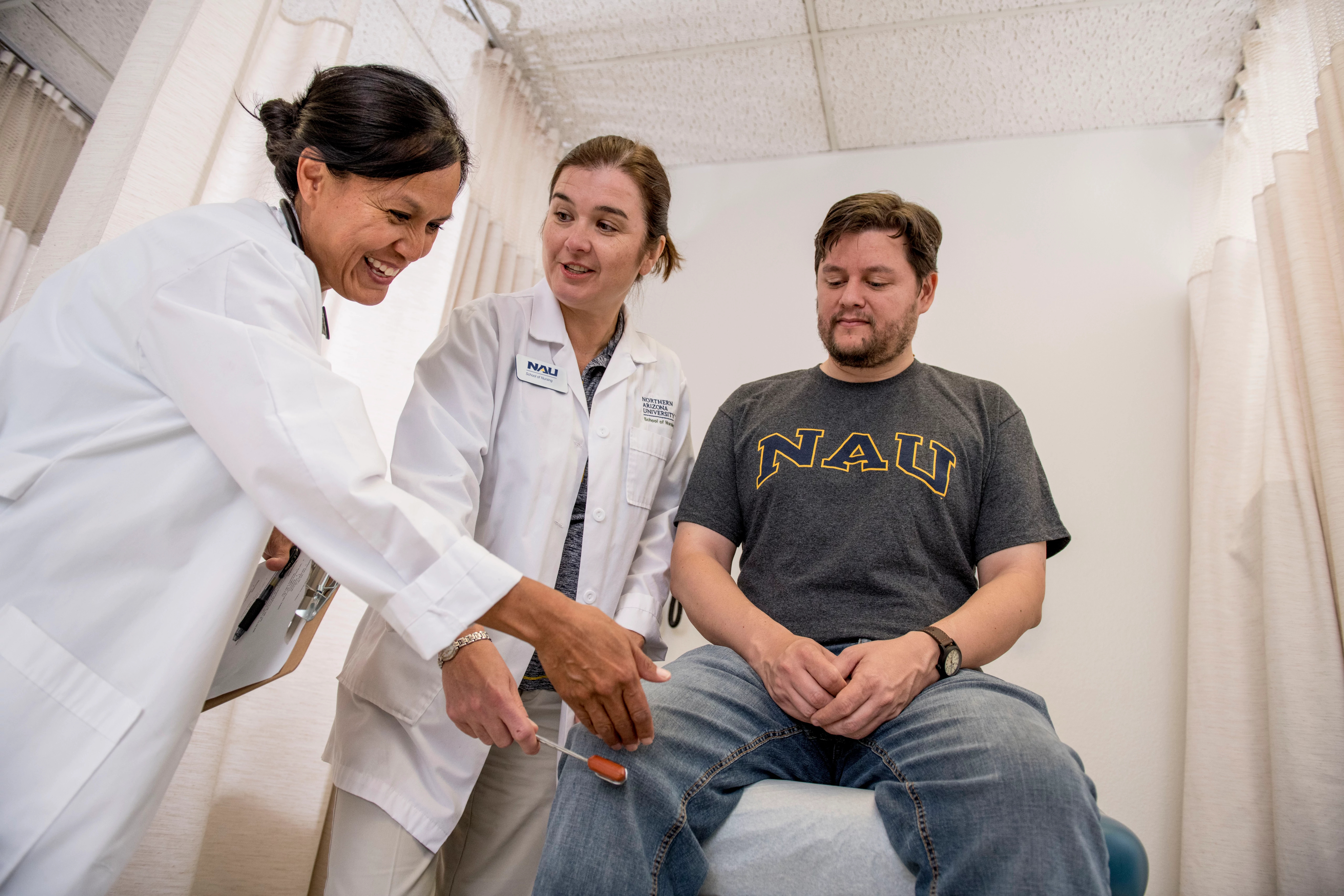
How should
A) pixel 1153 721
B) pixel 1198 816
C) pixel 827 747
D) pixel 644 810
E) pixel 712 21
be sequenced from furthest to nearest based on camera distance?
1. pixel 712 21
2. pixel 1153 721
3. pixel 1198 816
4. pixel 827 747
5. pixel 644 810

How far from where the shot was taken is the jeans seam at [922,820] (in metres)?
0.74

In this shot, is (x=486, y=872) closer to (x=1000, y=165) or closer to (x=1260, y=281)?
(x=1260, y=281)

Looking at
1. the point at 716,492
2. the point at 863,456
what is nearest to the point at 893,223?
the point at 863,456

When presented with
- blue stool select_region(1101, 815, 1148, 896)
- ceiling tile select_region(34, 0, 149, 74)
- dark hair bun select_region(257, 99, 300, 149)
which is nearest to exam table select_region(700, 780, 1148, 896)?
blue stool select_region(1101, 815, 1148, 896)

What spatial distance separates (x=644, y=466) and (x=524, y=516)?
0.23 m

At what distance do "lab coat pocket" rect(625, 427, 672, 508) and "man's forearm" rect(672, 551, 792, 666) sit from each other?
0.45 feet

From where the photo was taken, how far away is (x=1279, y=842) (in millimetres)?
1455

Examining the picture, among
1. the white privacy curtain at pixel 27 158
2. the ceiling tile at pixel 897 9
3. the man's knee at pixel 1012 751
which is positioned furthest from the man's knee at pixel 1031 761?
the white privacy curtain at pixel 27 158

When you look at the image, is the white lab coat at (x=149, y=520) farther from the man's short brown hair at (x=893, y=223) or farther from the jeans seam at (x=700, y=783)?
the man's short brown hair at (x=893, y=223)

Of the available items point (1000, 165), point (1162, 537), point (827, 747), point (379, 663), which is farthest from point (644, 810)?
point (1000, 165)

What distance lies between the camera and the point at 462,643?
94 centimetres

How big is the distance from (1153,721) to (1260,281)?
1.07 metres

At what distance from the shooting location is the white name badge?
1269 millimetres

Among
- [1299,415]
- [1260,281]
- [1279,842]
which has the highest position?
[1260,281]
